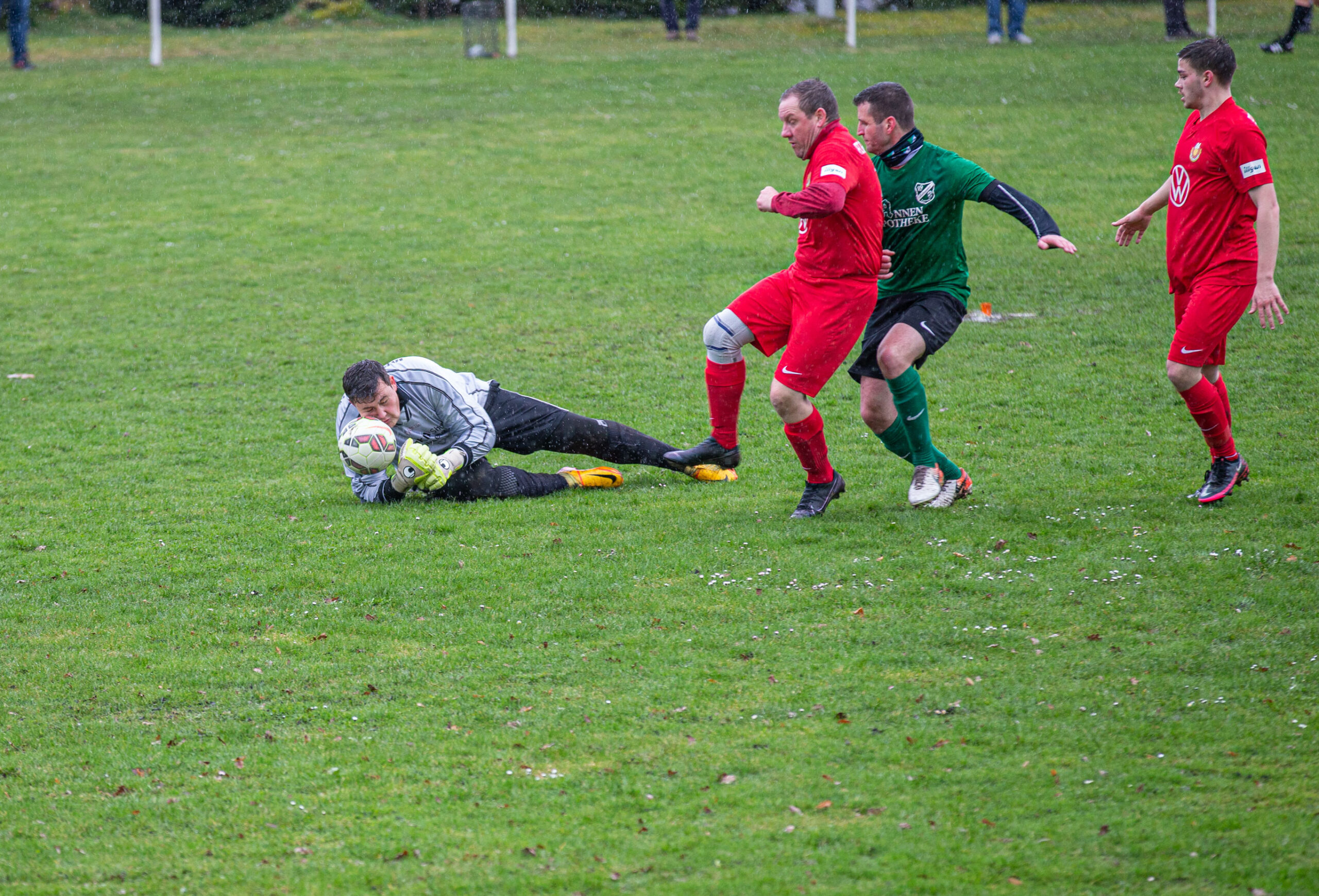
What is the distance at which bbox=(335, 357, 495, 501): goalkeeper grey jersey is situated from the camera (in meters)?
7.27

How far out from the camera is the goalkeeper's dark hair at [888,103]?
21.2 ft

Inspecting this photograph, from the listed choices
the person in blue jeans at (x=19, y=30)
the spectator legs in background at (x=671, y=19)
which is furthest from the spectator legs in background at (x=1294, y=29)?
the person in blue jeans at (x=19, y=30)

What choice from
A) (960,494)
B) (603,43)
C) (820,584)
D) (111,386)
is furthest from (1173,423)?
(603,43)

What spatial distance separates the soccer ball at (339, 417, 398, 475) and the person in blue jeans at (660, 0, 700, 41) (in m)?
20.2

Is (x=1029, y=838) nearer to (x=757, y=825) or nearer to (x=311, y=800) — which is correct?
(x=757, y=825)

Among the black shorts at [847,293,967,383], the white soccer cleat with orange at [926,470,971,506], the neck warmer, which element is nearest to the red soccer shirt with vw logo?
the neck warmer

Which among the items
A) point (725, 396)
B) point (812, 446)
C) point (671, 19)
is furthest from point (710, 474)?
point (671, 19)

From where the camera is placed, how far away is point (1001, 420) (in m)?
8.66

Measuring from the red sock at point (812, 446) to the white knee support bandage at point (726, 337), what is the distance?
0.57 meters

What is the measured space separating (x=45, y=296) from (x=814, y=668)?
35.4ft

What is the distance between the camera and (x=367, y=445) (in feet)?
23.1

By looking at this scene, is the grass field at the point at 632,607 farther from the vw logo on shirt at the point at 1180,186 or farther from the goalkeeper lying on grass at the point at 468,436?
the vw logo on shirt at the point at 1180,186

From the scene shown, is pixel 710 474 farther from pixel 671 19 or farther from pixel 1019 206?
pixel 671 19

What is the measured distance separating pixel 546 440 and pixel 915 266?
2.31 metres
